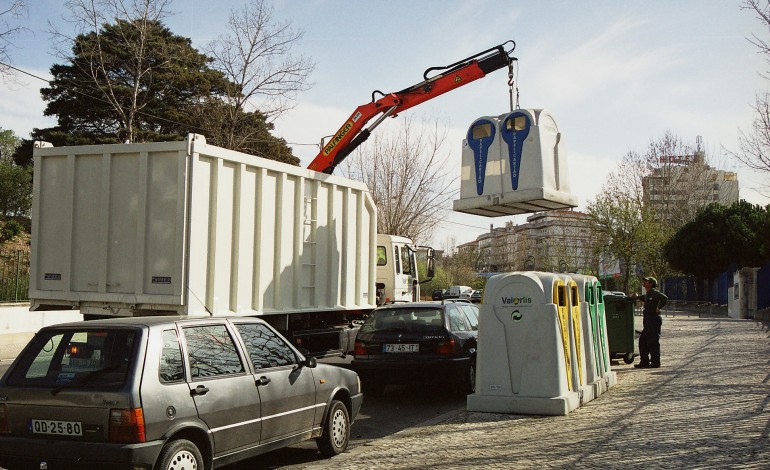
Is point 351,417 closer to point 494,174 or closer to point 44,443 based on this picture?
point 44,443

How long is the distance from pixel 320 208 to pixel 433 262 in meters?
5.76

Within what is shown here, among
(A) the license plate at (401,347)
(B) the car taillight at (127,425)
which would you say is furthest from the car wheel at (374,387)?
(B) the car taillight at (127,425)

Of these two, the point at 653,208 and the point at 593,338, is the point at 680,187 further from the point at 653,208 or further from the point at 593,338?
the point at 593,338

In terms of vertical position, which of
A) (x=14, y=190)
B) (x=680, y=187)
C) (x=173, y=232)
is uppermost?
(x=680, y=187)

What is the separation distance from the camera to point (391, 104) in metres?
17.1

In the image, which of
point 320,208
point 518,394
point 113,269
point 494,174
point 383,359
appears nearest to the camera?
point 518,394

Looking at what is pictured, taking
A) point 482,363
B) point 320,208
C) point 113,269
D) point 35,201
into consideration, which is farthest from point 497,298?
point 35,201

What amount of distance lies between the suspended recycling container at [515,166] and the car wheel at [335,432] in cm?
524

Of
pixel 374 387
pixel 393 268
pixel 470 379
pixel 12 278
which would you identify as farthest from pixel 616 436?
pixel 12 278

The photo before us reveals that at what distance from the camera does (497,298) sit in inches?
369

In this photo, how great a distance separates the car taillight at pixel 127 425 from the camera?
507 cm

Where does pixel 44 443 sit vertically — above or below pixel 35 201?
below

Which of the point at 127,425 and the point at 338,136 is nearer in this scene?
the point at 127,425

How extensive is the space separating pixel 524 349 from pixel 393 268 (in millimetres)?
8129
